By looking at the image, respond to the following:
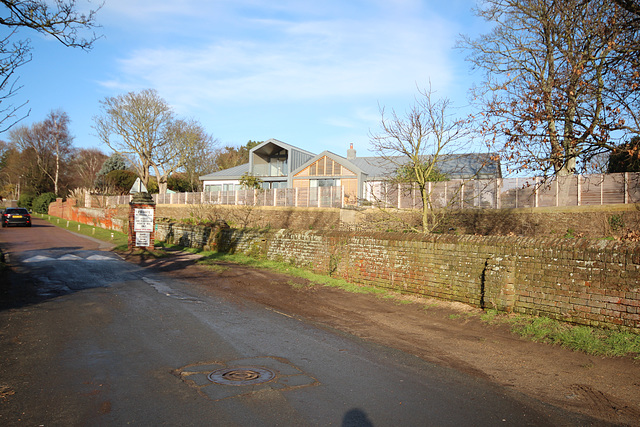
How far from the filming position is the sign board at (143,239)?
2062cm

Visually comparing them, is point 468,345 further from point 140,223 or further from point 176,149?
point 176,149

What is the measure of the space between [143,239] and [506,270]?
16852 millimetres

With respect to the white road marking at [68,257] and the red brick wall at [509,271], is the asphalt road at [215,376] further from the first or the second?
the white road marking at [68,257]

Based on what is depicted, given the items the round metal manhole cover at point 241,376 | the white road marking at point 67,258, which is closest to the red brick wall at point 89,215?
the white road marking at point 67,258

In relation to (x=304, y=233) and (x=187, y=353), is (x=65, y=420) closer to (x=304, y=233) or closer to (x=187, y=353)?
(x=187, y=353)

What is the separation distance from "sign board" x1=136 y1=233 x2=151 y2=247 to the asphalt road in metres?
11.4

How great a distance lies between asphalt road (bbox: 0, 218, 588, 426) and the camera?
4.35 meters

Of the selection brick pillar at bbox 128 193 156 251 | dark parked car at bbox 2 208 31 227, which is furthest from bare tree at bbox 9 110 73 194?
brick pillar at bbox 128 193 156 251

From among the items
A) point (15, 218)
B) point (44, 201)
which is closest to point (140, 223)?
point (15, 218)

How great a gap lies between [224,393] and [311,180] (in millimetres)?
36203

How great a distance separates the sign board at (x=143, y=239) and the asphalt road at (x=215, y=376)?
1136 centimetres

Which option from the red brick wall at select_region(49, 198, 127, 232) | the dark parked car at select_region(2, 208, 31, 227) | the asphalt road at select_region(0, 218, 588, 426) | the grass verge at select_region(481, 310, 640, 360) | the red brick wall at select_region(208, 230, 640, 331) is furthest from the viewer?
the dark parked car at select_region(2, 208, 31, 227)

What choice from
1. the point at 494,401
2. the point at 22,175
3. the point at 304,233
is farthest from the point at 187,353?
the point at 22,175

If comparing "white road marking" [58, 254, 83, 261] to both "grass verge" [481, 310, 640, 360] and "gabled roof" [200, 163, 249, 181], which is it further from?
"gabled roof" [200, 163, 249, 181]
